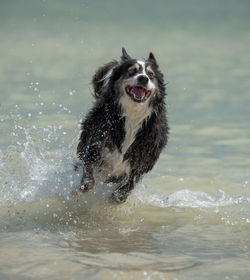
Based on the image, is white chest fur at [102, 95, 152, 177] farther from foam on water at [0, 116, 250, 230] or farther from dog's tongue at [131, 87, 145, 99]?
foam on water at [0, 116, 250, 230]

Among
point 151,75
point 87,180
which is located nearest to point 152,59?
point 151,75

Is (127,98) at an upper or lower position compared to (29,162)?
upper

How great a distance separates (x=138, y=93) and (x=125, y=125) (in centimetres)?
42

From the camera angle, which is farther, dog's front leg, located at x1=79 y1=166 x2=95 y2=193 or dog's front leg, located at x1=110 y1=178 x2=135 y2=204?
dog's front leg, located at x1=110 y1=178 x2=135 y2=204

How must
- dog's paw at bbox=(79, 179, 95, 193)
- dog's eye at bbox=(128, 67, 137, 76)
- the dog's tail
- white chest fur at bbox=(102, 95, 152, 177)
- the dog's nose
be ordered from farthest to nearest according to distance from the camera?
the dog's tail, dog's paw at bbox=(79, 179, 95, 193), white chest fur at bbox=(102, 95, 152, 177), dog's eye at bbox=(128, 67, 137, 76), the dog's nose

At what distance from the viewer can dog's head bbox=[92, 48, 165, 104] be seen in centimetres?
520

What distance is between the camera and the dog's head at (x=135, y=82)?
520 centimetres

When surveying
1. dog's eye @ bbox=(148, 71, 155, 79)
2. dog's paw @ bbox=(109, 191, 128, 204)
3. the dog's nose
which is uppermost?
dog's eye @ bbox=(148, 71, 155, 79)

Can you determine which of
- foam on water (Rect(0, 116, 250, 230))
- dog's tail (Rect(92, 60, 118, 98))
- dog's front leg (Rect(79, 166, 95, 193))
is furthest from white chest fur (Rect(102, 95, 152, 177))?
dog's tail (Rect(92, 60, 118, 98))

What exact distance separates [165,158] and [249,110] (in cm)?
323

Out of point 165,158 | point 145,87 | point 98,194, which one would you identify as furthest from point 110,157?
point 165,158

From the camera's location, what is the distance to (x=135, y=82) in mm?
5164

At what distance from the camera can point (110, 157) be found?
18.6ft

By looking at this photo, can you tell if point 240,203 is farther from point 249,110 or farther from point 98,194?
point 249,110
